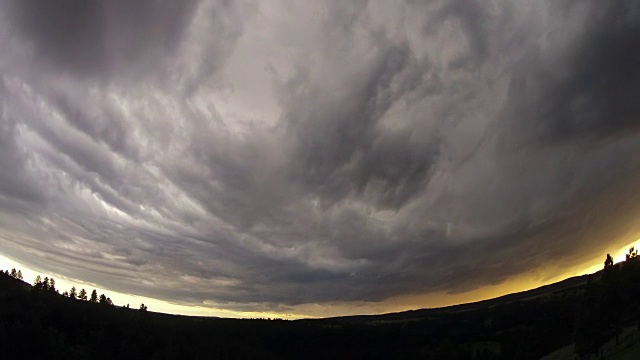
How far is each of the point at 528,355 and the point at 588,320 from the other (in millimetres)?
50503

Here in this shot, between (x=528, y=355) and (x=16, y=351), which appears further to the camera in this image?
(x=528, y=355)

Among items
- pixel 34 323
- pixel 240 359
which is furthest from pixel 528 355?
pixel 34 323

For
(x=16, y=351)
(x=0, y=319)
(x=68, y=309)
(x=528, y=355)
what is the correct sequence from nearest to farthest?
(x=16, y=351) → (x=0, y=319) → (x=528, y=355) → (x=68, y=309)

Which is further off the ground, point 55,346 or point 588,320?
point 588,320

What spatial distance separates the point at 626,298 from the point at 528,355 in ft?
182

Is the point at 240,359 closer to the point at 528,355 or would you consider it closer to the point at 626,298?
the point at 528,355

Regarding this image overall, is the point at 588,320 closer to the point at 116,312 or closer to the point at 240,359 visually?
the point at 240,359

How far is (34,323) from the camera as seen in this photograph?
4715 inches

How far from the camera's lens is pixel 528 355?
477ft

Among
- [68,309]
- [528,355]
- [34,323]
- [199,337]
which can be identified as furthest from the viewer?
[199,337]

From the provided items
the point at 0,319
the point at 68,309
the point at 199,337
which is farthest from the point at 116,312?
the point at 0,319

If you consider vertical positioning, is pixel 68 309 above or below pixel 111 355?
above

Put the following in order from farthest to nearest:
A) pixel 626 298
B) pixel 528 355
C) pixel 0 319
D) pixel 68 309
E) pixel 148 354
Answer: pixel 68 309 < pixel 148 354 < pixel 528 355 < pixel 0 319 < pixel 626 298

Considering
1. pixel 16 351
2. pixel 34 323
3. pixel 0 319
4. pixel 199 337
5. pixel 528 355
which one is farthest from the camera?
pixel 199 337
